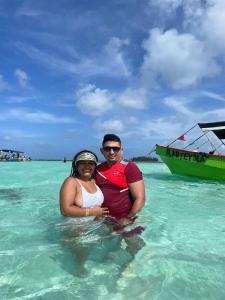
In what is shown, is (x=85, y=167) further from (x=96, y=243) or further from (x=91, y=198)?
(x=96, y=243)

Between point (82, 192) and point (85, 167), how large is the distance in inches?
12.2

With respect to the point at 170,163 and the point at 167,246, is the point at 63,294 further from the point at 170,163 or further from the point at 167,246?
the point at 170,163

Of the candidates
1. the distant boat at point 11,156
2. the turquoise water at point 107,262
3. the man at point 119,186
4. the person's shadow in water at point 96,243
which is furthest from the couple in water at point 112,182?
the distant boat at point 11,156

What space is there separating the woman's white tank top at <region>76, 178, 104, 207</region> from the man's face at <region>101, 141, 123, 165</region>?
1.43ft

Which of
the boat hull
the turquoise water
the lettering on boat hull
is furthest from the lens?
the lettering on boat hull

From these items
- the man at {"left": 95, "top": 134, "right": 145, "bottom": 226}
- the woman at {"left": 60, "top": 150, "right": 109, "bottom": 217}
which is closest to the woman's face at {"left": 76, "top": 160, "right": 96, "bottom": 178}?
the woman at {"left": 60, "top": 150, "right": 109, "bottom": 217}

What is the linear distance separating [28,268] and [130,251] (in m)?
1.18

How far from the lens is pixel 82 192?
3881 mm

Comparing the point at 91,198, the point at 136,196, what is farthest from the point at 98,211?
the point at 136,196

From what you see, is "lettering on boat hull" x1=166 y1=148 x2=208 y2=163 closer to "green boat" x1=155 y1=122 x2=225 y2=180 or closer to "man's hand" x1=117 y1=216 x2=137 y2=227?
"green boat" x1=155 y1=122 x2=225 y2=180

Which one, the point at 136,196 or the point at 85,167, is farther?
the point at 136,196

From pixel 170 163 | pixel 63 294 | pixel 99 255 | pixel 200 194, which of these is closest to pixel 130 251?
pixel 99 255

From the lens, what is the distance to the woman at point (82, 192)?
3801 mm

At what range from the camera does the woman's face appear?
3.96m
